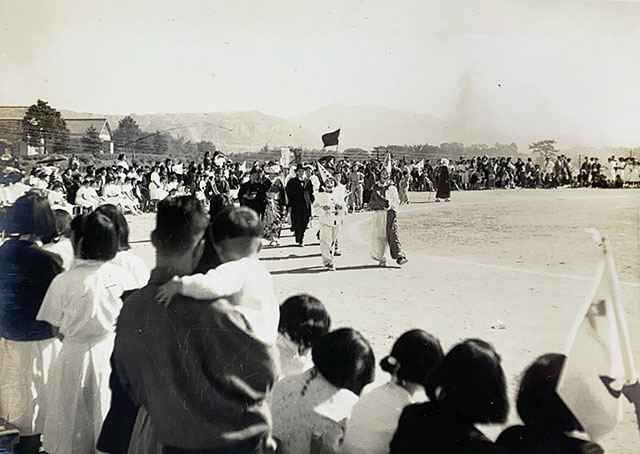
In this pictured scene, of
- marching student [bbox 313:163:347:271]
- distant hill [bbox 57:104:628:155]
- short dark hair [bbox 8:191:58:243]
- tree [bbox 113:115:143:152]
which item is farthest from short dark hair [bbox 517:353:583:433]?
short dark hair [bbox 8:191:58:243]

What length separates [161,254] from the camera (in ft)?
7.02

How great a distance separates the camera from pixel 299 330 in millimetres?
2223

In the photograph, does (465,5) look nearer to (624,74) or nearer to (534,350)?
(624,74)

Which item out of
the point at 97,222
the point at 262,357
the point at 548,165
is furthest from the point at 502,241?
the point at 97,222

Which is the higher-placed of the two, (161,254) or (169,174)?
(169,174)

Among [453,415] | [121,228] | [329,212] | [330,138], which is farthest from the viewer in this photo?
[329,212]

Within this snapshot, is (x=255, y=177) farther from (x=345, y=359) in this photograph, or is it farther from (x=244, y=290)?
(x=345, y=359)

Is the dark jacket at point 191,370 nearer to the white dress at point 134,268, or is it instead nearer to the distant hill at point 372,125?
the white dress at point 134,268

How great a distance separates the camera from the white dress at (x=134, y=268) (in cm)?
215

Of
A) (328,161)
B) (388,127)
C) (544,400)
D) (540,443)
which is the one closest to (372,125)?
(388,127)

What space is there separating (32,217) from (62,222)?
118 millimetres

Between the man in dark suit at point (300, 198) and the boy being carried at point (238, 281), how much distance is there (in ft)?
0.70

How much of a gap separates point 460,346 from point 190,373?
845mm

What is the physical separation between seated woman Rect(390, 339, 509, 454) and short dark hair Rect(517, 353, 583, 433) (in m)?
0.08
